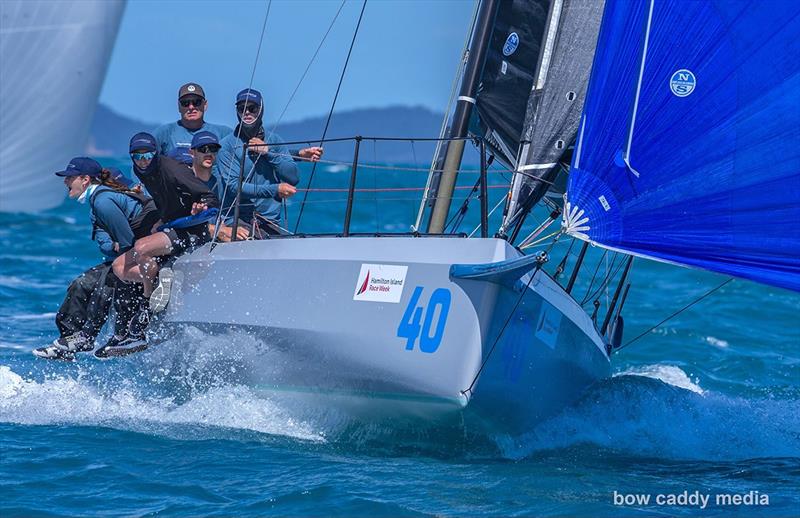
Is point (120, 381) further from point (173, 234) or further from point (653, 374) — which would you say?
point (653, 374)

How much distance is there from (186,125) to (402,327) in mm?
2739

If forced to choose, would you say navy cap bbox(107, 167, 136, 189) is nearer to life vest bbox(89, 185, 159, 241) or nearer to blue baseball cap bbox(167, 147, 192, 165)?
life vest bbox(89, 185, 159, 241)

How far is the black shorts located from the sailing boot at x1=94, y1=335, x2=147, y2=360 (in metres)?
0.58

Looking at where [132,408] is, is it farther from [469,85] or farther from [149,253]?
[469,85]

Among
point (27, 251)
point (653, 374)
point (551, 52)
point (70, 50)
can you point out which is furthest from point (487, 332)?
point (70, 50)

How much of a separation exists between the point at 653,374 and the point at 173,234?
13.4 ft

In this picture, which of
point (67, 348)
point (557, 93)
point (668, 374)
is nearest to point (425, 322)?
point (557, 93)

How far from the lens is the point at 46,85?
Result: 17.1 metres

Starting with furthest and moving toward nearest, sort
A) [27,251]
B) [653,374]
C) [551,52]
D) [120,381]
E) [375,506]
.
A: 1. [27,251]
2. [653,374]
3. [120,381]
4. [551,52]
5. [375,506]

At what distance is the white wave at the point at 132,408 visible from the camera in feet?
20.5

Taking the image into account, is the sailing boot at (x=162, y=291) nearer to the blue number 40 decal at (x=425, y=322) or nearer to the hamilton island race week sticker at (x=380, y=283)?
the hamilton island race week sticker at (x=380, y=283)

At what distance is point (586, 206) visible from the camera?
19.5 feet

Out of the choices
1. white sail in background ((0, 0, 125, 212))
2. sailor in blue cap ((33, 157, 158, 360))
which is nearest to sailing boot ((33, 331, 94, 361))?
sailor in blue cap ((33, 157, 158, 360))

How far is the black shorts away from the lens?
7.00 m
